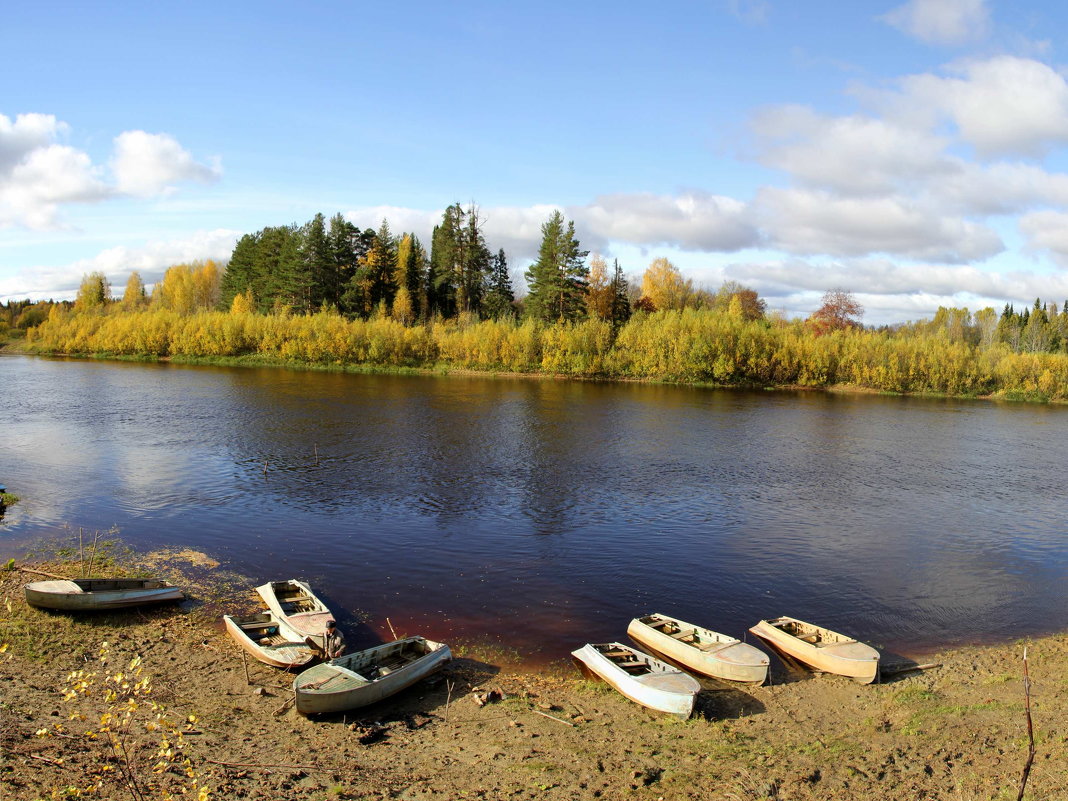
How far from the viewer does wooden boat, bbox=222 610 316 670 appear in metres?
15.1

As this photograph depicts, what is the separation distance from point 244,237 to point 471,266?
4565 centimetres

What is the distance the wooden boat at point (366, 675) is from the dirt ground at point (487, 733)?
1.08ft

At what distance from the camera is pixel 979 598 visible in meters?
22.0

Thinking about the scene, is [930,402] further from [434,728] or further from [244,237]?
[244,237]

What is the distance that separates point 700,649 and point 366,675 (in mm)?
7731

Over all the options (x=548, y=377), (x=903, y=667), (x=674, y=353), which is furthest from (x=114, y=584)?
(x=674, y=353)

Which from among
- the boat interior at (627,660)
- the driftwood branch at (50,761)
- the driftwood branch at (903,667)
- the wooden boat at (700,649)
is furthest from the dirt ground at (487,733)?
the boat interior at (627,660)

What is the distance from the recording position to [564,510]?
30219 mm

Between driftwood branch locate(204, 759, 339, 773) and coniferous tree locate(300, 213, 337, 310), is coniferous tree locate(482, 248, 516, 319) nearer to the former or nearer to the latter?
coniferous tree locate(300, 213, 337, 310)

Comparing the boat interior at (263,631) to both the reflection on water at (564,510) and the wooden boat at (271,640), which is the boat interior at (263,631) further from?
the reflection on water at (564,510)

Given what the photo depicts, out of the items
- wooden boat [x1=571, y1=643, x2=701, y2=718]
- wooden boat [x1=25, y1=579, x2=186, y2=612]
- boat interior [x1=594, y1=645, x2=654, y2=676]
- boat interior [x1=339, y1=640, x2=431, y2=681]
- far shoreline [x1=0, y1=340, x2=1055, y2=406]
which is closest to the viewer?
wooden boat [x1=571, y1=643, x2=701, y2=718]

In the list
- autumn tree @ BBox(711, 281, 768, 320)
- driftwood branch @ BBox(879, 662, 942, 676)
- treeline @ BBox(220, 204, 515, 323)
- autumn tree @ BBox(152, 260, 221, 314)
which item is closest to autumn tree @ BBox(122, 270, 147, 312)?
autumn tree @ BBox(152, 260, 221, 314)

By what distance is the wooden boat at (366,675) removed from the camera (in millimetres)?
13148

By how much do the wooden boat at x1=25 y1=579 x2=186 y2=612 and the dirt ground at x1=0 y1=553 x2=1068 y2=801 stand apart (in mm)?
393
